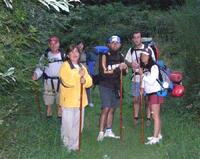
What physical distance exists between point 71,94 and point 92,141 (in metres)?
1.38

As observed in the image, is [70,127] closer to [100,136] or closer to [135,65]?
[100,136]

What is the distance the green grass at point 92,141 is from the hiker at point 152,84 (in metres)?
0.23

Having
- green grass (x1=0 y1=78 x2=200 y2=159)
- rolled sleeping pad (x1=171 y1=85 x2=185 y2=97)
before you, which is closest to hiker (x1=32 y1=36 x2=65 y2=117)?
green grass (x1=0 y1=78 x2=200 y2=159)

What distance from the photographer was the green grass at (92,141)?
28.6 ft

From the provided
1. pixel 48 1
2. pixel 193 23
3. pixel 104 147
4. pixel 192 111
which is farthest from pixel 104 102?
pixel 48 1

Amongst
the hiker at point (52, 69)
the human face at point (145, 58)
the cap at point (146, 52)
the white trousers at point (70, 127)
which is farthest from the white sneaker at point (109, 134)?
the cap at point (146, 52)

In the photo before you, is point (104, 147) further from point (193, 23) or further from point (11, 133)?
point (193, 23)

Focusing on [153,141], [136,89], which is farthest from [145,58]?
[153,141]

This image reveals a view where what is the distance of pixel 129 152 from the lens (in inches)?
381

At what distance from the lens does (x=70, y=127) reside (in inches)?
367

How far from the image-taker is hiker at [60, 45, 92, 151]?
9.31 meters

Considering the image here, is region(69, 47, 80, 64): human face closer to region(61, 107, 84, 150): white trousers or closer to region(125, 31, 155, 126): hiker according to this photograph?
region(61, 107, 84, 150): white trousers

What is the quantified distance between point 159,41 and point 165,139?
432 inches

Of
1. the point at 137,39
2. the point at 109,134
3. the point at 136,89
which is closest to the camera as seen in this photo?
the point at 109,134
